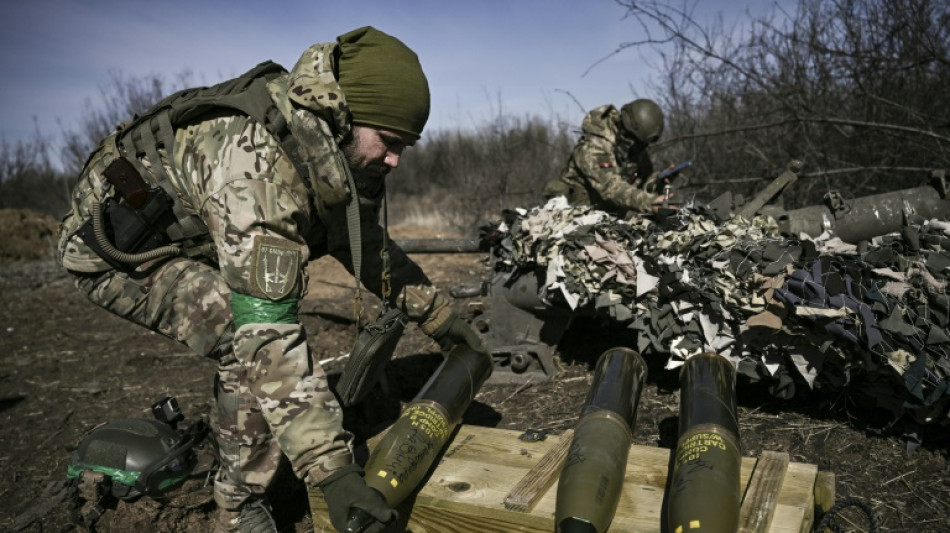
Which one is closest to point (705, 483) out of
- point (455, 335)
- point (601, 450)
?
point (601, 450)

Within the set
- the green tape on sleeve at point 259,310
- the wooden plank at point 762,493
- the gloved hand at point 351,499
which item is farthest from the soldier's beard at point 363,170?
the wooden plank at point 762,493

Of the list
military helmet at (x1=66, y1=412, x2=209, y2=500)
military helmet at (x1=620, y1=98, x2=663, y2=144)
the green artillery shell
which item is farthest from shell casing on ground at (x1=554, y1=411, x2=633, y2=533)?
military helmet at (x1=620, y1=98, x2=663, y2=144)

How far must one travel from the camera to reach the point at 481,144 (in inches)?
563

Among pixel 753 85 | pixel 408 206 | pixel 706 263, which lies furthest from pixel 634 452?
pixel 408 206

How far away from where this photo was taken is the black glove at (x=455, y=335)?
3424 mm

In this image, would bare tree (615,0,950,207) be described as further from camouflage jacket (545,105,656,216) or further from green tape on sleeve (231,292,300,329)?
green tape on sleeve (231,292,300,329)

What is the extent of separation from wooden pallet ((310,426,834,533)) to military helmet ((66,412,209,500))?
89 cm

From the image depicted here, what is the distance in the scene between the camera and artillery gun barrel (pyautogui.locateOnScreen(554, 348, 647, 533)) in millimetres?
2046

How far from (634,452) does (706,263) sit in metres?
1.38

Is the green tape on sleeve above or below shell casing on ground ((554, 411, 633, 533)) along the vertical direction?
above

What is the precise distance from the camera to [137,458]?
9.59 ft

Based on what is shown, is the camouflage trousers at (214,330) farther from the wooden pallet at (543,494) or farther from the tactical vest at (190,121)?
the wooden pallet at (543,494)

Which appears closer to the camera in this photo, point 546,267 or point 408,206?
point 546,267

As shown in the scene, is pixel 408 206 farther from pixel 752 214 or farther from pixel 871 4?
pixel 752 214
